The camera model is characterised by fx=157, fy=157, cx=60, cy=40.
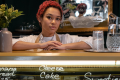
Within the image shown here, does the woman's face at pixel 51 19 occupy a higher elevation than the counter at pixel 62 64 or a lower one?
higher

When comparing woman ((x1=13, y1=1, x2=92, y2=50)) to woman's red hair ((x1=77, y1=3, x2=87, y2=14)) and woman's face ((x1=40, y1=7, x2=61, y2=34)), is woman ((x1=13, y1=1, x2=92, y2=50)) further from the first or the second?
woman's red hair ((x1=77, y1=3, x2=87, y2=14))

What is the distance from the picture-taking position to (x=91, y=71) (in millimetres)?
1160

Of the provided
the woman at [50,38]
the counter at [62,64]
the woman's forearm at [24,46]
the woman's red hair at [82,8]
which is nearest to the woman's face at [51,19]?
the woman at [50,38]

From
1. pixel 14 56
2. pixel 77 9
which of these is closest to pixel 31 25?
pixel 77 9

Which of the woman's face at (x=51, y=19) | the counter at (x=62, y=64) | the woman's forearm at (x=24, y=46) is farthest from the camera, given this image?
the woman's face at (x=51, y=19)

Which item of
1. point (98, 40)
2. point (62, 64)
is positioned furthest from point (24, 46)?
point (98, 40)

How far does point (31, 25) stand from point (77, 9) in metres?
0.98

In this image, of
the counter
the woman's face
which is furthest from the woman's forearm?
the woman's face

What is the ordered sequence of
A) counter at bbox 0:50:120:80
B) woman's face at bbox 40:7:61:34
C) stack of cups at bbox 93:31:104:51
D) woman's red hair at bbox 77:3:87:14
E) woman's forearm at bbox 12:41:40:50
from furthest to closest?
woman's red hair at bbox 77:3:87:14, woman's face at bbox 40:7:61:34, woman's forearm at bbox 12:41:40:50, stack of cups at bbox 93:31:104:51, counter at bbox 0:50:120:80

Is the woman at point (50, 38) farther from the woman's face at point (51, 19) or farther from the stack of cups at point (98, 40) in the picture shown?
the stack of cups at point (98, 40)

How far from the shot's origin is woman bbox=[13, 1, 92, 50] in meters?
1.58

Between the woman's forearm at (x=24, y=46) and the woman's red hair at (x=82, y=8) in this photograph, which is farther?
the woman's red hair at (x=82, y=8)

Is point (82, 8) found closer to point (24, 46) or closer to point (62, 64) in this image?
point (24, 46)

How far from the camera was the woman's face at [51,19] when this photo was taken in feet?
6.61
